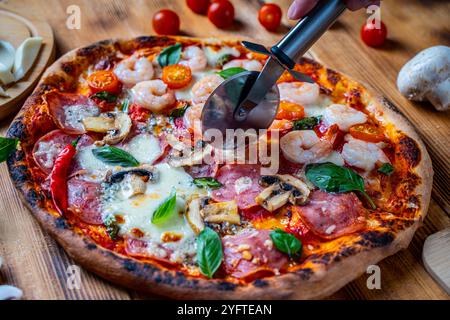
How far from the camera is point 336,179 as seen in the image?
3.45 metres

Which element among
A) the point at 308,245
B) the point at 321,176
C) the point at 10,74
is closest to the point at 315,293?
the point at 308,245

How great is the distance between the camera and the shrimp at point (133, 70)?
4117 millimetres

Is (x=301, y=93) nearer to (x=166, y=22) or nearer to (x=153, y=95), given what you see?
(x=153, y=95)

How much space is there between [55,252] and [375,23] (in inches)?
129

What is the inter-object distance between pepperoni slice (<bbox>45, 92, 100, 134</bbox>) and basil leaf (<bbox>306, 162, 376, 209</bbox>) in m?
1.53

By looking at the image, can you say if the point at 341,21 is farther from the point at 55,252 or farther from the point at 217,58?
the point at 55,252

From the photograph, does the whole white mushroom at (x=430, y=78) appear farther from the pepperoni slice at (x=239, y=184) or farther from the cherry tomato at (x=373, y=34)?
the pepperoni slice at (x=239, y=184)

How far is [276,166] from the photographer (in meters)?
3.61

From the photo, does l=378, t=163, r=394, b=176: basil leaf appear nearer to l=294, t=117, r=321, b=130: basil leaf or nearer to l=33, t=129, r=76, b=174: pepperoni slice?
l=294, t=117, r=321, b=130: basil leaf

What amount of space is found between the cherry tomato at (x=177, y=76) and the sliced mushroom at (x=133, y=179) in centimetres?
82

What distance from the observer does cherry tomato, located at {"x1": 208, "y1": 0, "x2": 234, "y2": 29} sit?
5.02 metres

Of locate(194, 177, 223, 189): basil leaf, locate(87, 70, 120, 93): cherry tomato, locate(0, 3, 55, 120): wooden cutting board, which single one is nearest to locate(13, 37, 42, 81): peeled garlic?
locate(0, 3, 55, 120): wooden cutting board

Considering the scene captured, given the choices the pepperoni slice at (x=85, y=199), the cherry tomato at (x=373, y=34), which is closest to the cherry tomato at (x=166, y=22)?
the cherry tomato at (x=373, y=34)

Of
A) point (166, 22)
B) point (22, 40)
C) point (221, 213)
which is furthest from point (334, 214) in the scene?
point (22, 40)
